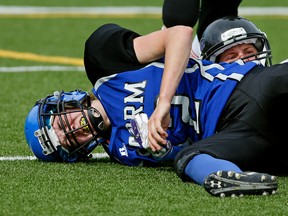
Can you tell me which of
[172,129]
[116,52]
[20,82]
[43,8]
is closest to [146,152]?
[172,129]

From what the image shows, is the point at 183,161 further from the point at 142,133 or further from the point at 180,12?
the point at 180,12

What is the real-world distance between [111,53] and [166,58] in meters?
0.35

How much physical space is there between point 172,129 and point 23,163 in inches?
32.0

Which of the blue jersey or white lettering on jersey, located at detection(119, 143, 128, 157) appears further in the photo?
white lettering on jersey, located at detection(119, 143, 128, 157)

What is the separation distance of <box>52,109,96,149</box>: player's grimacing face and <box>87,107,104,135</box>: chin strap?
0.03 m

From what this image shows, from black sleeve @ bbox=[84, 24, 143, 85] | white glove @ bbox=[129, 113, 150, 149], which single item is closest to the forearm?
white glove @ bbox=[129, 113, 150, 149]

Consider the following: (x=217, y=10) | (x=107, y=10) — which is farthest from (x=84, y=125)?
(x=107, y=10)

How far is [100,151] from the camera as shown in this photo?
17.0ft

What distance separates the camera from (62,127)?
4609 millimetres

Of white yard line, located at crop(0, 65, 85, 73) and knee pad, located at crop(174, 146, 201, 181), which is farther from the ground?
knee pad, located at crop(174, 146, 201, 181)

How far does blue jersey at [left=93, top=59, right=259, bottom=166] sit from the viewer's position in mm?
4438

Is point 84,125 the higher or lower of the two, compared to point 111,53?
lower

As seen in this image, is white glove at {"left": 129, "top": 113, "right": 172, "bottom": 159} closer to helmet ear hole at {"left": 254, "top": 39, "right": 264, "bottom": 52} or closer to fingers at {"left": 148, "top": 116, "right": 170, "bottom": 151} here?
fingers at {"left": 148, "top": 116, "right": 170, "bottom": 151}

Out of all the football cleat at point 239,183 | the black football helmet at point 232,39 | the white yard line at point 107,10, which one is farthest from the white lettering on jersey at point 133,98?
the white yard line at point 107,10
